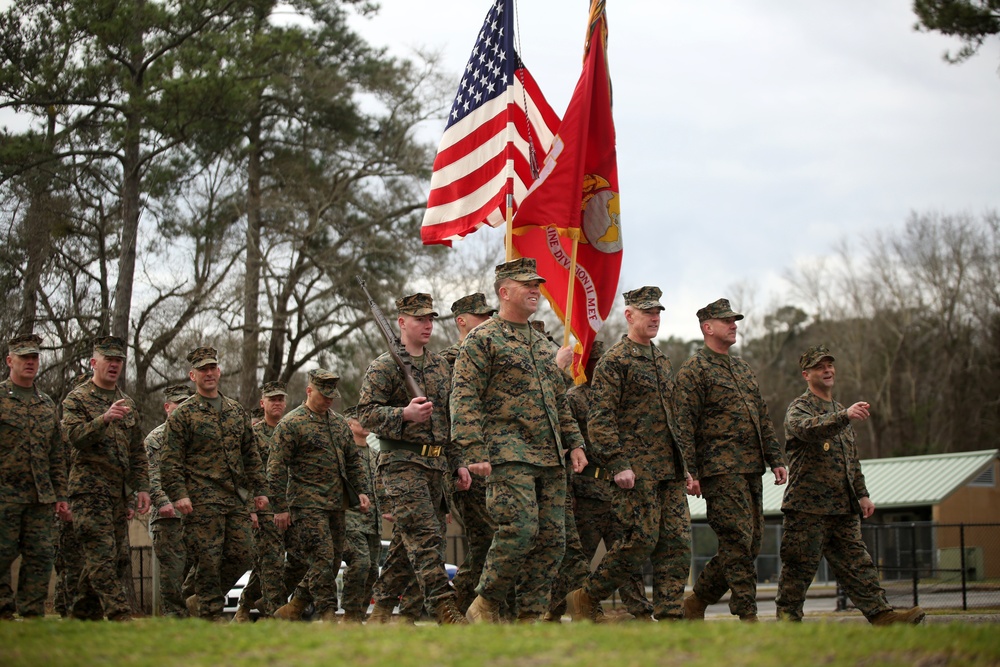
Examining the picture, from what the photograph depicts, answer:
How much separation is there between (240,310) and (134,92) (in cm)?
751

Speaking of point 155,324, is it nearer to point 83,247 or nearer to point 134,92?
point 83,247

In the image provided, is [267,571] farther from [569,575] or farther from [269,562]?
[569,575]

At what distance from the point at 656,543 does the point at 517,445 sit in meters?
1.72

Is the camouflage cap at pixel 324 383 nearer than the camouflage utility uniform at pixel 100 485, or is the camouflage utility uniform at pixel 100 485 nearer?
the camouflage utility uniform at pixel 100 485

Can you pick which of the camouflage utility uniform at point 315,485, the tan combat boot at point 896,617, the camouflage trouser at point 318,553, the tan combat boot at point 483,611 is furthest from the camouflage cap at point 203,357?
the tan combat boot at point 896,617

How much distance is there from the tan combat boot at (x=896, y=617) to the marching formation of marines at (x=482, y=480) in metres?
0.02

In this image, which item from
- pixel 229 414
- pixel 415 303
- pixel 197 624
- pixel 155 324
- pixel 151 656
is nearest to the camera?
pixel 151 656

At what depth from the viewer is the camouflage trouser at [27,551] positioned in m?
9.80

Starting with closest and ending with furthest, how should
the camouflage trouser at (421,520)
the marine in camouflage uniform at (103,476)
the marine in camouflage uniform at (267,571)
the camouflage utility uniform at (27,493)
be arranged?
the camouflage trouser at (421,520), the camouflage utility uniform at (27,493), the marine in camouflage uniform at (103,476), the marine in camouflage uniform at (267,571)

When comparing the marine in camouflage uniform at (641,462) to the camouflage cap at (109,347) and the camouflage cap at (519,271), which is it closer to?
the camouflage cap at (519,271)

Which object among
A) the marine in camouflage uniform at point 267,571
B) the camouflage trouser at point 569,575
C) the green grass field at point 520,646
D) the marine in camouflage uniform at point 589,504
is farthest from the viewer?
the marine in camouflage uniform at point 267,571

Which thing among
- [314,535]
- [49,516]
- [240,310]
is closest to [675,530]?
[314,535]

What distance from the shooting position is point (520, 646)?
5.80 meters

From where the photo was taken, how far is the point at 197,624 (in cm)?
725
